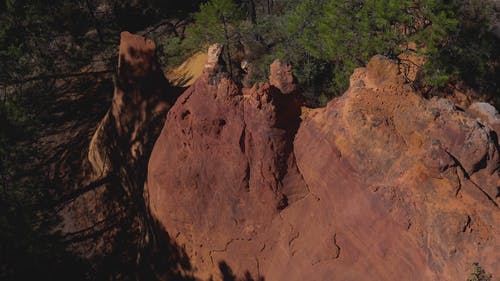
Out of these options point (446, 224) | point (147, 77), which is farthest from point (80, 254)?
point (446, 224)

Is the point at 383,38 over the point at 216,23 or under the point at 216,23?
under

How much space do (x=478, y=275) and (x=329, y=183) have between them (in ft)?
7.84

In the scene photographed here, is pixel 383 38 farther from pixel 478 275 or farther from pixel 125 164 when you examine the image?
pixel 478 275

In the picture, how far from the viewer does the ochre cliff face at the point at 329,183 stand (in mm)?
5582

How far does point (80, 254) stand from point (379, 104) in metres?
8.23

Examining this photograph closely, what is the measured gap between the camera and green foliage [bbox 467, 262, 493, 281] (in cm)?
504

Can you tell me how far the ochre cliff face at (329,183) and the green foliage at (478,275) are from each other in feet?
0.38

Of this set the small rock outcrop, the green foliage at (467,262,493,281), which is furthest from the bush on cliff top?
the green foliage at (467,262,493,281)

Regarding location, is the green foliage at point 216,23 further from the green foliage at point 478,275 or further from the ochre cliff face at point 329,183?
the green foliage at point 478,275

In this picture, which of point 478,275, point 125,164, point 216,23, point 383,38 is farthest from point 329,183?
point 216,23

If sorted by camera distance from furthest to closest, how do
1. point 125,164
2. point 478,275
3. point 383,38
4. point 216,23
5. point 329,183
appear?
point 216,23
point 383,38
point 125,164
point 329,183
point 478,275

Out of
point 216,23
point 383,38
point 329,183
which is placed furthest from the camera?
point 216,23

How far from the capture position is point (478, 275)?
5047 millimetres

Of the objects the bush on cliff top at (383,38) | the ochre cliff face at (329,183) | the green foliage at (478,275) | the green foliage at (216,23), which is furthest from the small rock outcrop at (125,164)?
the green foliage at (478,275)
